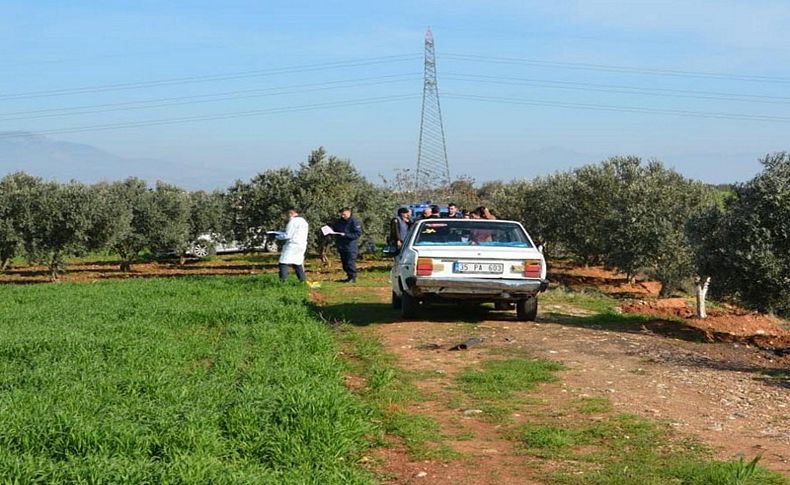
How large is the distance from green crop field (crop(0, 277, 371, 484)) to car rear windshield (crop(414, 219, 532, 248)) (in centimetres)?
222

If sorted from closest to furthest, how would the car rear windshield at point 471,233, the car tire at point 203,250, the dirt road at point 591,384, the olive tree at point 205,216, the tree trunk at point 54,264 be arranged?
the dirt road at point 591,384 → the car rear windshield at point 471,233 → the tree trunk at point 54,264 → the olive tree at point 205,216 → the car tire at point 203,250

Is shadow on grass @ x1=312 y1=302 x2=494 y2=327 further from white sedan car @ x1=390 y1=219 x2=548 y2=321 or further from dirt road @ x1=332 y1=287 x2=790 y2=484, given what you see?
white sedan car @ x1=390 y1=219 x2=548 y2=321

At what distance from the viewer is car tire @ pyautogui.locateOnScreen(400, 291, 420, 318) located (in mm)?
12117

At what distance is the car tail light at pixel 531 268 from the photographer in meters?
11.6

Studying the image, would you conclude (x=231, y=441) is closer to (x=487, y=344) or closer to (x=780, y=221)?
(x=487, y=344)

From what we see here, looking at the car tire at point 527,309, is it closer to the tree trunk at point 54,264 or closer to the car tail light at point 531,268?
the car tail light at point 531,268

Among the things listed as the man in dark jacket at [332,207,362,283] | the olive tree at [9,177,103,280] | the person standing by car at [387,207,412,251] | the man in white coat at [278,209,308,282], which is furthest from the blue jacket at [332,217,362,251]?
the olive tree at [9,177,103,280]

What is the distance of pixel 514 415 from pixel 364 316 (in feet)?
21.3

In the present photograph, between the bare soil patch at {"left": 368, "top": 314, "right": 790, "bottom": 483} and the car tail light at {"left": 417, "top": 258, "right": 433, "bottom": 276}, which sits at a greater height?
the car tail light at {"left": 417, "top": 258, "right": 433, "bottom": 276}

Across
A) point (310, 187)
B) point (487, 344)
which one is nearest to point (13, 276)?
point (310, 187)

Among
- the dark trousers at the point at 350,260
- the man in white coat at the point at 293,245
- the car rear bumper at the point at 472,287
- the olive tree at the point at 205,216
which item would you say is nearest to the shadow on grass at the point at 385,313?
the car rear bumper at the point at 472,287

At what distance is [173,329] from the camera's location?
11.1 m

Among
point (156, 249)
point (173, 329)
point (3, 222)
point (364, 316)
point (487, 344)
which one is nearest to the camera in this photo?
point (487, 344)

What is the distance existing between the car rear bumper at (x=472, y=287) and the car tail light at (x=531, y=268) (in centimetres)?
8
